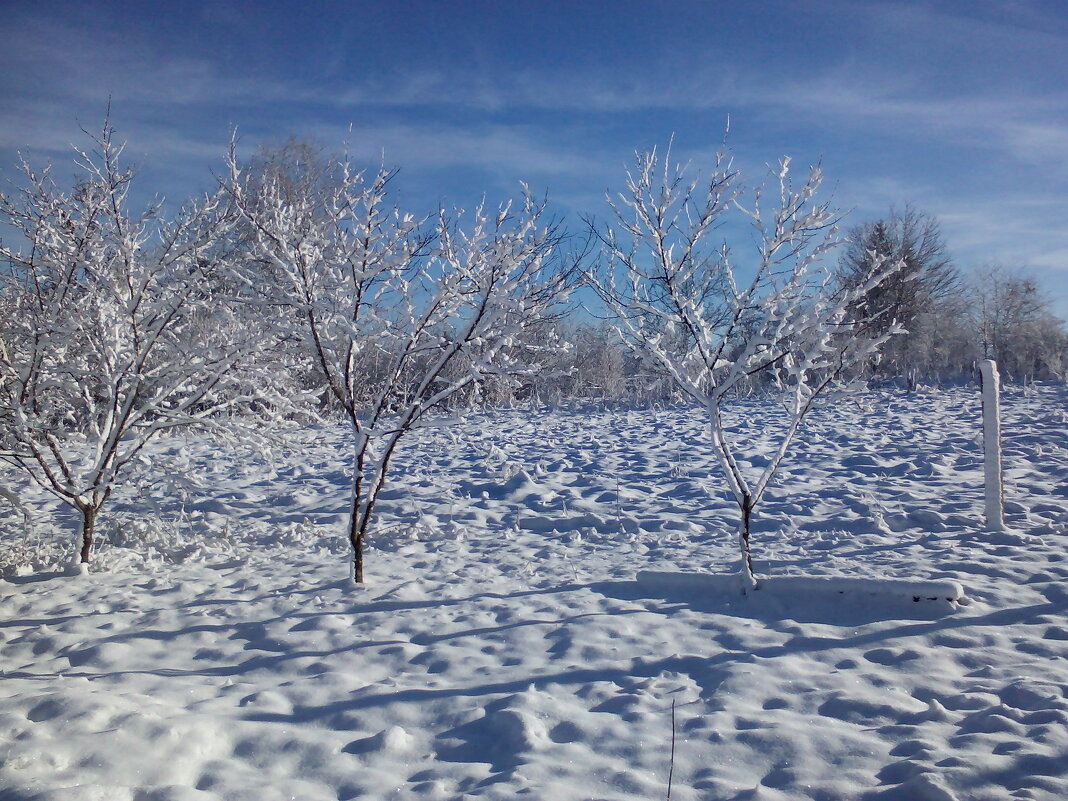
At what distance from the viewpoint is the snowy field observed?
112 inches

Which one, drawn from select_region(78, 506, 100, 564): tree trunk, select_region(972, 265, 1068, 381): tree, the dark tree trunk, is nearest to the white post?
the dark tree trunk

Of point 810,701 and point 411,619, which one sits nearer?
point 810,701

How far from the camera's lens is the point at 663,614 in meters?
4.77

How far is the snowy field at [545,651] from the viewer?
2.86 metres

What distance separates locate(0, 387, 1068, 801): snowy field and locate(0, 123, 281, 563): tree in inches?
28.5

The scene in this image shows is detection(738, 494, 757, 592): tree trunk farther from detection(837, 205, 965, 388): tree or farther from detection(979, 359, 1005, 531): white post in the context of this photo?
detection(837, 205, 965, 388): tree

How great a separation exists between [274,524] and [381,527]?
1.34 meters

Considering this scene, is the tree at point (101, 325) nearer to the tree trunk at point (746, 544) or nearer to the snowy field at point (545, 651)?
the snowy field at point (545, 651)

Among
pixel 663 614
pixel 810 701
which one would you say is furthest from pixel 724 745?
pixel 663 614

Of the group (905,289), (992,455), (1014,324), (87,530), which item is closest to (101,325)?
(87,530)

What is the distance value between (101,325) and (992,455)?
8.09m

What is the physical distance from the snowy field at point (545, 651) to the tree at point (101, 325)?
72 cm

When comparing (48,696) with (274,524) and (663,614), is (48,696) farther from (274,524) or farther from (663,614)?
(274,524)

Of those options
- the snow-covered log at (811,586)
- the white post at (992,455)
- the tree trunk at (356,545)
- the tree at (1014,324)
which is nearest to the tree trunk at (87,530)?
the tree trunk at (356,545)
